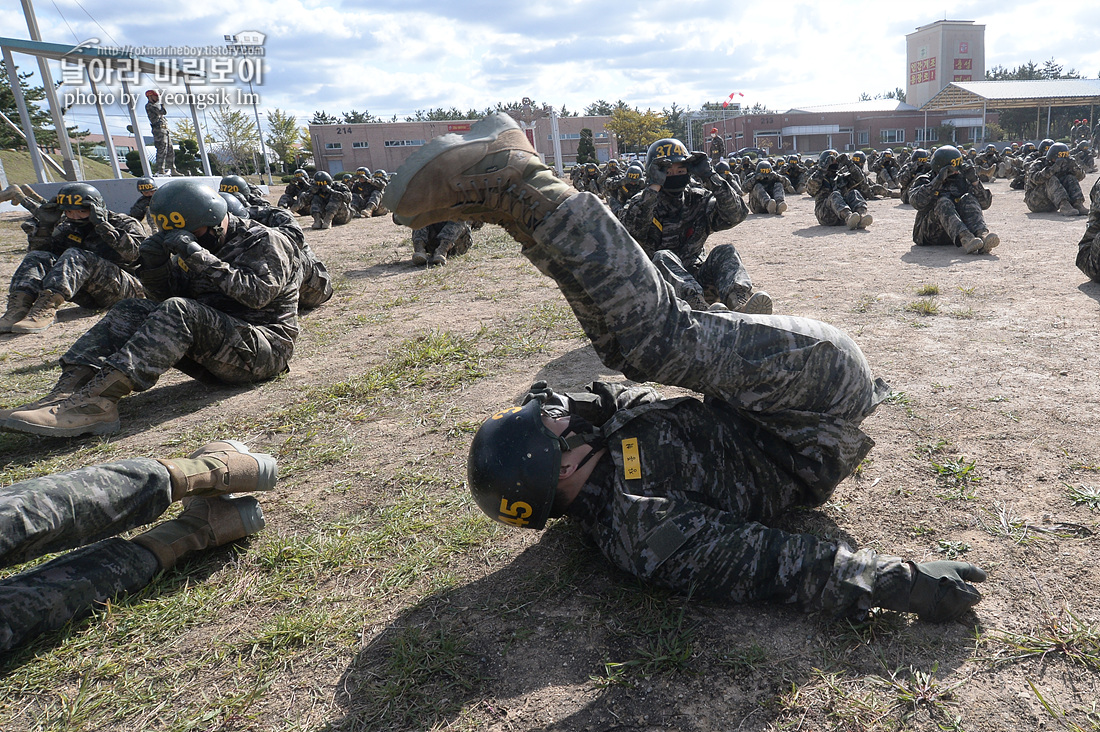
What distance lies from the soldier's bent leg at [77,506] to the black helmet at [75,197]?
6.86 m

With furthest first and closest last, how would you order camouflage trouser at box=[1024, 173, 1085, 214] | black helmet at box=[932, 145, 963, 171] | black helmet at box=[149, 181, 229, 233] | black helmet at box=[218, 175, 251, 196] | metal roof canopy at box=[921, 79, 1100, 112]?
metal roof canopy at box=[921, 79, 1100, 112]
camouflage trouser at box=[1024, 173, 1085, 214]
black helmet at box=[218, 175, 251, 196]
black helmet at box=[932, 145, 963, 171]
black helmet at box=[149, 181, 229, 233]

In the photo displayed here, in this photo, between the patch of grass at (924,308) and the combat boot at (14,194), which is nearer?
the patch of grass at (924,308)

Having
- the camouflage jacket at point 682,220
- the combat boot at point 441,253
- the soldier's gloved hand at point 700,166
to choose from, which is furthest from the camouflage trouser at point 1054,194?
the combat boot at point 441,253

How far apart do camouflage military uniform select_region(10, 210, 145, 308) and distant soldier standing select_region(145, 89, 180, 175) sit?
71.1 ft

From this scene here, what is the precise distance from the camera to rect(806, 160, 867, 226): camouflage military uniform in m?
13.0

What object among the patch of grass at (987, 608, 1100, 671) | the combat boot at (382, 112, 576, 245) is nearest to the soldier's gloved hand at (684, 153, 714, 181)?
the combat boot at (382, 112, 576, 245)

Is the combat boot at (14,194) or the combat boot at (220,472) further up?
the combat boot at (14,194)

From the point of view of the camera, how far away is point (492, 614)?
2439mm

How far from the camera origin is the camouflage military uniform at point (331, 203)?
1856 centimetres

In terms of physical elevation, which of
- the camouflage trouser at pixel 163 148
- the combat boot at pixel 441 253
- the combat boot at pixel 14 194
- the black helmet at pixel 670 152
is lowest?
the combat boot at pixel 441 253

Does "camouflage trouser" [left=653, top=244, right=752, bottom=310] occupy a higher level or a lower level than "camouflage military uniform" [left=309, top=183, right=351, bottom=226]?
lower

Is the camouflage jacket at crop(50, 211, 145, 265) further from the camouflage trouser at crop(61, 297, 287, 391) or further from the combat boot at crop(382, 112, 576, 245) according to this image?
the combat boot at crop(382, 112, 576, 245)

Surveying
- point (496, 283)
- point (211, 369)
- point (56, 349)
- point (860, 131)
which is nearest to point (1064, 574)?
point (211, 369)

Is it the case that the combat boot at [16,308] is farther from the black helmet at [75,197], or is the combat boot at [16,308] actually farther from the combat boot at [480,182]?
the combat boot at [480,182]
